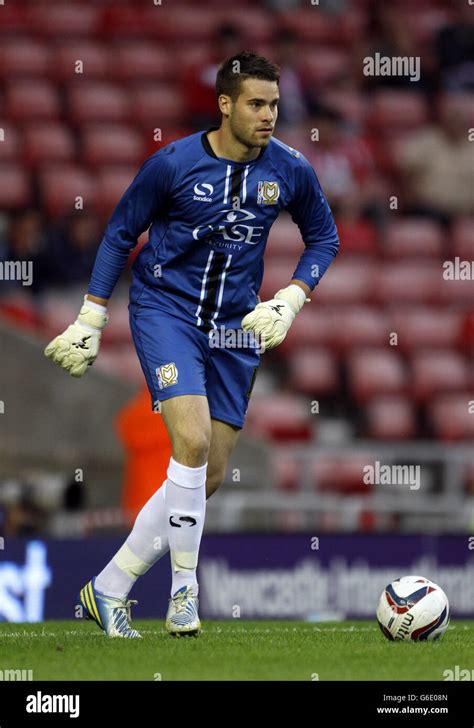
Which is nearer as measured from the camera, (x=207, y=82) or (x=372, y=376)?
(x=372, y=376)

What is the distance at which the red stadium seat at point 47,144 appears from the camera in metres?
14.4

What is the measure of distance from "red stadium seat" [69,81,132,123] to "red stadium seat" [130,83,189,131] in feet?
0.39

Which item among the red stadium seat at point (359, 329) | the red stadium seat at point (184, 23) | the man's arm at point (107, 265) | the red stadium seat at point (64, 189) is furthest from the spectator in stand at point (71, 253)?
the man's arm at point (107, 265)

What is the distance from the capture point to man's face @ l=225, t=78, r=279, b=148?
635 cm

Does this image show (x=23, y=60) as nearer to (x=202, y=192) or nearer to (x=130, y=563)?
(x=202, y=192)

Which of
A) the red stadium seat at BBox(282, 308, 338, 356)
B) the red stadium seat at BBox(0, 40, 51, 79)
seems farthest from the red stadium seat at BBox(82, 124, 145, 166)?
the red stadium seat at BBox(282, 308, 338, 356)

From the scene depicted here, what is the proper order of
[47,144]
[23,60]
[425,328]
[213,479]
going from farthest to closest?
[23,60] < [47,144] < [425,328] < [213,479]

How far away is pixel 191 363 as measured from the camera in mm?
6328

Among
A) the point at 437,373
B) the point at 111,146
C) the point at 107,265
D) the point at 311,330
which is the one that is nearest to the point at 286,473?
the point at 311,330

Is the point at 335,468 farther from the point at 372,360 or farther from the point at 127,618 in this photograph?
the point at 127,618

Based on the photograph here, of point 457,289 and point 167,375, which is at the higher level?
point 457,289

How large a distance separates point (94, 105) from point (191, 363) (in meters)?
9.30

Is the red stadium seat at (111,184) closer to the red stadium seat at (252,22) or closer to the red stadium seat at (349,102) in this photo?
the red stadium seat at (349,102)

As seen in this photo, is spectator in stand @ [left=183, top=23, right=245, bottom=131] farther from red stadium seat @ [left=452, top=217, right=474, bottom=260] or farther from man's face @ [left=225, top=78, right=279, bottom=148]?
man's face @ [left=225, top=78, right=279, bottom=148]
